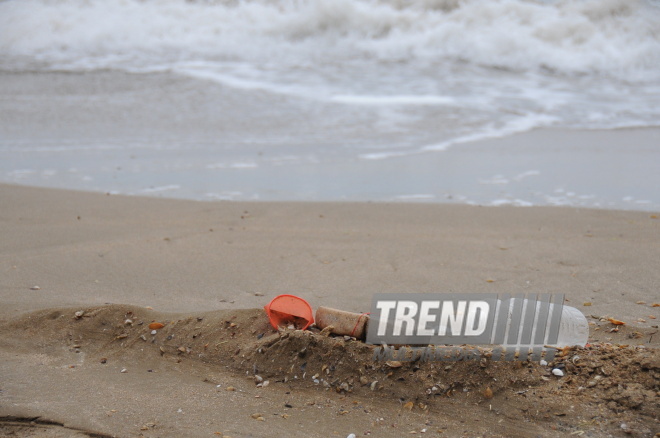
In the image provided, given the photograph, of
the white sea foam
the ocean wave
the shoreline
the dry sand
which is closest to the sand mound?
the dry sand

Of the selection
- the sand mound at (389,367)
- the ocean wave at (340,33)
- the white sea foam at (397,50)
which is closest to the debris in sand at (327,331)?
the sand mound at (389,367)

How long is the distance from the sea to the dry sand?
733 millimetres

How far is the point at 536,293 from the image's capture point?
335 centimetres

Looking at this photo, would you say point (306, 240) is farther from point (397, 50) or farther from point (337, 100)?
point (397, 50)

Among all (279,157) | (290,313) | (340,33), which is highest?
(340,33)

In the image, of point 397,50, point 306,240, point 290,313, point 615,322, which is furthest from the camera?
point 397,50

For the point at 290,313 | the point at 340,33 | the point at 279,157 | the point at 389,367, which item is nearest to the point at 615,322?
the point at 389,367

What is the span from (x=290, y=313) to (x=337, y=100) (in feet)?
24.3

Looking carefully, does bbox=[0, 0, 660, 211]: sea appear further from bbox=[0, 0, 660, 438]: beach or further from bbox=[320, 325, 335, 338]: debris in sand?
bbox=[320, 325, 335, 338]: debris in sand

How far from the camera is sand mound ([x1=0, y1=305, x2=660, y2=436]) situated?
2.24 metres

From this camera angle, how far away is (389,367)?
247 centimetres

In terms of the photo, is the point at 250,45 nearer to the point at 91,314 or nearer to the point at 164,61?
the point at 164,61

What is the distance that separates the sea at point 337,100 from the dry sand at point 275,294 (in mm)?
733

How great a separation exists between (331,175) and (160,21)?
1117 cm
